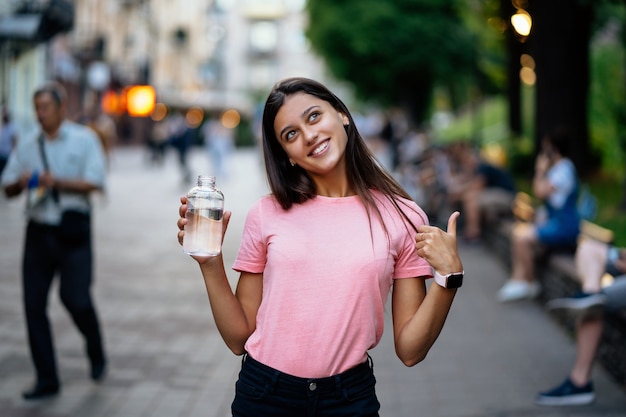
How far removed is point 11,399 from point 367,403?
158 inches

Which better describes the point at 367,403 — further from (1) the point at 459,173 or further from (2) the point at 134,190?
(2) the point at 134,190

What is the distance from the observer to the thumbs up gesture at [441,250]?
9.29 feet

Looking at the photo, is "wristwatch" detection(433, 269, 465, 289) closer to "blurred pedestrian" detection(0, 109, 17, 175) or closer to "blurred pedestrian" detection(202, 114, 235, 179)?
"blurred pedestrian" detection(0, 109, 17, 175)

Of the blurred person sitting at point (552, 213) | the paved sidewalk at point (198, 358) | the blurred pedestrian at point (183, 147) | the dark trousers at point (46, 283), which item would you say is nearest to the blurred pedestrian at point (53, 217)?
the dark trousers at point (46, 283)

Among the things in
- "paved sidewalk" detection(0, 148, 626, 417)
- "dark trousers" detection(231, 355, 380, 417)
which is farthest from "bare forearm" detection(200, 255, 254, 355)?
"paved sidewalk" detection(0, 148, 626, 417)

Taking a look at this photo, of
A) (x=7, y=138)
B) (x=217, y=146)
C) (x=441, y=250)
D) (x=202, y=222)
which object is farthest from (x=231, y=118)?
(x=441, y=250)

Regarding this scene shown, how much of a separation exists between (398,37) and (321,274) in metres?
36.3

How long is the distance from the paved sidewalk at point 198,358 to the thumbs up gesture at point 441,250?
360 centimetres

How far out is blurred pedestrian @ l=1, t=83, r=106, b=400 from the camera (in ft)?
20.8

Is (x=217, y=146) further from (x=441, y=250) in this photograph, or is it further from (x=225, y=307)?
(x=441, y=250)

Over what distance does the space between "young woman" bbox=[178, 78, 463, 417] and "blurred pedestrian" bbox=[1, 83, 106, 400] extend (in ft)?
11.7

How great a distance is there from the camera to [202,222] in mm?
2910

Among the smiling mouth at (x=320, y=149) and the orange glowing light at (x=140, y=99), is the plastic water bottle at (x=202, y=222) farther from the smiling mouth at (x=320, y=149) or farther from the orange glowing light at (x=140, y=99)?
the orange glowing light at (x=140, y=99)

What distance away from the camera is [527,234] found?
409 inches
